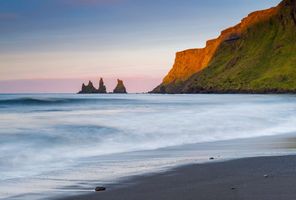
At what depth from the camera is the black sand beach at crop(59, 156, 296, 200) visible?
29.1 ft

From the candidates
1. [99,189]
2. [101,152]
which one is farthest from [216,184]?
[101,152]

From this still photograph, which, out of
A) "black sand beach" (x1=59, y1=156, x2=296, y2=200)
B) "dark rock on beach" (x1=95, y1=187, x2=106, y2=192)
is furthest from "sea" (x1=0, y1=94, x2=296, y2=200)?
"black sand beach" (x1=59, y1=156, x2=296, y2=200)

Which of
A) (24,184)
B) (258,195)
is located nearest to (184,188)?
(258,195)

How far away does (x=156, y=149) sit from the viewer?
63.5 ft

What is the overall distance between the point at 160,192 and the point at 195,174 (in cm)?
230

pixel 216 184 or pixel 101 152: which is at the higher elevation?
pixel 216 184

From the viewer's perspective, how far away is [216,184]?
1014cm

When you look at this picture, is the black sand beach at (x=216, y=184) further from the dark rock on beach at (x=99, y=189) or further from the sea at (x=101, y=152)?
the sea at (x=101, y=152)

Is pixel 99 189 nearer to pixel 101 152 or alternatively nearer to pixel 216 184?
pixel 216 184

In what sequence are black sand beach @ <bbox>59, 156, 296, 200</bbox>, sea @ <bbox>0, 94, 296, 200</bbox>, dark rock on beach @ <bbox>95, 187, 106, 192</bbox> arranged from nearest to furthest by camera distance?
black sand beach @ <bbox>59, 156, 296, 200</bbox>, dark rock on beach @ <bbox>95, 187, 106, 192</bbox>, sea @ <bbox>0, 94, 296, 200</bbox>

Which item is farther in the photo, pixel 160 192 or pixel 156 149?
pixel 156 149

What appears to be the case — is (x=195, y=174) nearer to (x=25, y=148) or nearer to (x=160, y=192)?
(x=160, y=192)

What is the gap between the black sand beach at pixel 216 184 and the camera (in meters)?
8.88

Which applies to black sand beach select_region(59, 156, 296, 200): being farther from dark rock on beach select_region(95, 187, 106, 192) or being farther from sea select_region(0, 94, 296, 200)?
sea select_region(0, 94, 296, 200)
